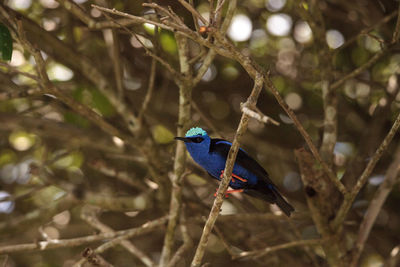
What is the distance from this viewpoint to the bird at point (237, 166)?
4090mm

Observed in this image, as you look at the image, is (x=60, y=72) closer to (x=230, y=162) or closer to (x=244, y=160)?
(x=244, y=160)

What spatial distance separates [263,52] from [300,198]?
196 centimetres

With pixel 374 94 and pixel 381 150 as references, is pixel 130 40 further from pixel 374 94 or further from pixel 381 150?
pixel 381 150

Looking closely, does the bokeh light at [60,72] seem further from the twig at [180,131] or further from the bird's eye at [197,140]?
the bird's eye at [197,140]

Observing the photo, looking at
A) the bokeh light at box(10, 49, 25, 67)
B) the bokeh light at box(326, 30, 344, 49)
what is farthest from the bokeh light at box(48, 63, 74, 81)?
the bokeh light at box(326, 30, 344, 49)

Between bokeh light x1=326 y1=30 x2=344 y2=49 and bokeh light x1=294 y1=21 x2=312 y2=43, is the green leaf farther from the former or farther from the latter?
bokeh light x1=326 y1=30 x2=344 y2=49

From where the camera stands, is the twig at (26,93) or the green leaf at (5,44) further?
the twig at (26,93)

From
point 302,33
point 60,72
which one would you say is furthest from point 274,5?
point 60,72

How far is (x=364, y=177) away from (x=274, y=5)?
11.3ft

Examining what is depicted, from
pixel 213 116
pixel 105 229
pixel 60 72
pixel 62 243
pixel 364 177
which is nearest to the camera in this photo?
pixel 364 177

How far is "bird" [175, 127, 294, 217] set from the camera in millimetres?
4090

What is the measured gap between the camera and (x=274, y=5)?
254 inches

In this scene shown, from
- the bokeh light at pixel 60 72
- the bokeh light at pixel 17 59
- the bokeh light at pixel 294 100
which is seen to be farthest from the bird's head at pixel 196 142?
the bokeh light at pixel 17 59

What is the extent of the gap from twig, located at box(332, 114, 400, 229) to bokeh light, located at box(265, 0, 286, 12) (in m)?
3.23
